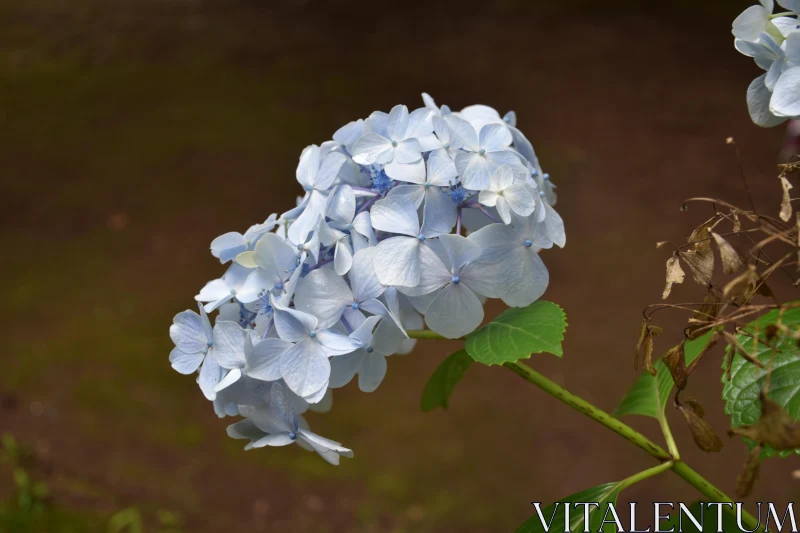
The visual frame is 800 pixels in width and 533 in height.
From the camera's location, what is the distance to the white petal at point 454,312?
41 centimetres

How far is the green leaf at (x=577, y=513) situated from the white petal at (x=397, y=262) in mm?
170

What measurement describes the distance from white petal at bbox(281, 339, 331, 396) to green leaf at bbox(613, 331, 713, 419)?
0.23 meters

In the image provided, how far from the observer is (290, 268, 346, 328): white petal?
40 cm

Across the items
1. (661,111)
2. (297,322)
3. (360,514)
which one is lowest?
(360,514)

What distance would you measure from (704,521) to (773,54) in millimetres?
263

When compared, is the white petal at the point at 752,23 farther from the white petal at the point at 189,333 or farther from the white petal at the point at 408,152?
the white petal at the point at 189,333

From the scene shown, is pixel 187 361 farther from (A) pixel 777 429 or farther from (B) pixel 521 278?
(A) pixel 777 429

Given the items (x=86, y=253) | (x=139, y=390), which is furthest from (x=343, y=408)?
(x=86, y=253)

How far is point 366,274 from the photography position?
0.40 meters

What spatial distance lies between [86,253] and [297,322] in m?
1.85

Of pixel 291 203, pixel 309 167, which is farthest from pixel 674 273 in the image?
pixel 291 203

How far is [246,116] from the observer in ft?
7.96

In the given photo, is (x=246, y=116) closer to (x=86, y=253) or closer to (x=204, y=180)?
(x=204, y=180)

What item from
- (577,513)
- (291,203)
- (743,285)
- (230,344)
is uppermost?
(743,285)
